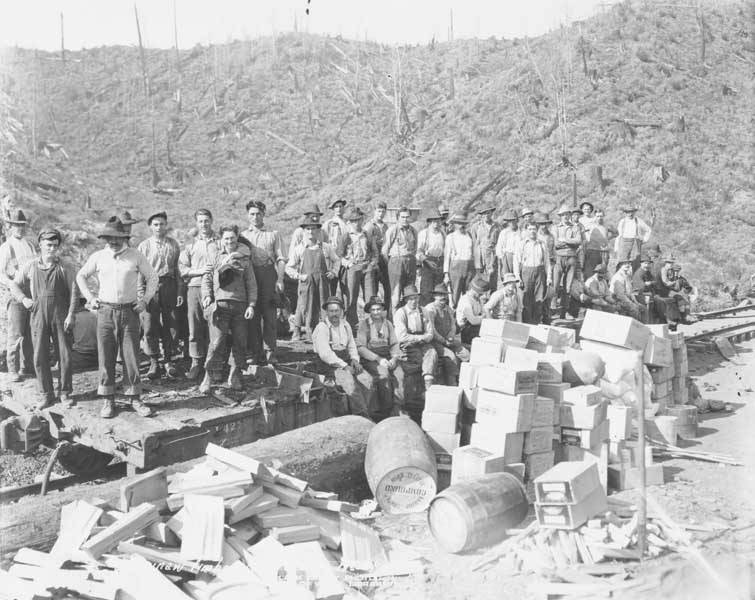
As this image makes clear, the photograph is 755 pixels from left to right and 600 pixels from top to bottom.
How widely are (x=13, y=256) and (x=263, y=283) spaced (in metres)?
3.08

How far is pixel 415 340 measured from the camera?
10703 millimetres

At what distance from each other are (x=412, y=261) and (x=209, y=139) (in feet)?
111

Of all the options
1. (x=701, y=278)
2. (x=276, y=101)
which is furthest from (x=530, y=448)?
(x=276, y=101)

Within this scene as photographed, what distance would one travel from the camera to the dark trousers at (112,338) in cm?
825

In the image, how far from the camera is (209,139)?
43750 millimetres

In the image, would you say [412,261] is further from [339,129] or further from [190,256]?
[339,129]

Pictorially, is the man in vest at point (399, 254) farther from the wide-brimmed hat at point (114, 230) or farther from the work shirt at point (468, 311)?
the wide-brimmed hat at point (114, 230)

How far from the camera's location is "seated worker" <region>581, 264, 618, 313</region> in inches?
582

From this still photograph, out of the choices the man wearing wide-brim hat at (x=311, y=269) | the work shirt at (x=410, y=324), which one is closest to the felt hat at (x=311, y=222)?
the man wearing wide-brim hat at (x=311, y=269)

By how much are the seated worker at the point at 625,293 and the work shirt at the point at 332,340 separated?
6.87m

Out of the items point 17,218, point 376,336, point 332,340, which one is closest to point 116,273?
point 17,218

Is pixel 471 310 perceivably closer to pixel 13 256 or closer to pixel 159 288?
pixel 159 288

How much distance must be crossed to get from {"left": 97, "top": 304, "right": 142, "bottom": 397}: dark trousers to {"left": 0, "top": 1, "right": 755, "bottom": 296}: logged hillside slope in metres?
18.6

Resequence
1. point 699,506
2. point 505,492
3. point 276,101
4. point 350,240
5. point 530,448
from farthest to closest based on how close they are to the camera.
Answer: point 276,101 → point 350,240 → point 530,448 → point 699,506 → point 505,492
